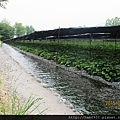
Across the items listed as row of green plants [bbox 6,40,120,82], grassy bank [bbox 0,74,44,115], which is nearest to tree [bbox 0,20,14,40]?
row of green plants [bbox 6,40,120,82]

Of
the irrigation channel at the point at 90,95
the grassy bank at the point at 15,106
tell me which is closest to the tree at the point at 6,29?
the irrigation channel at the point at 90,95

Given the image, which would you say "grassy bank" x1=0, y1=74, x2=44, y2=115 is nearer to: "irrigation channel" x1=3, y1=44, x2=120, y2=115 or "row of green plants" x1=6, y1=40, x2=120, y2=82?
"irrigation channel" x1=3, y1=44, x2=120, y2=115

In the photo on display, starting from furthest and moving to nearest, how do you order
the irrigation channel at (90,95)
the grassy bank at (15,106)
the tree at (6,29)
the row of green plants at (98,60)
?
the tree at (6,29)
the row of green plants at (98,60)
the irrigation channel at (90,95)
the grassy bank at (15,106)

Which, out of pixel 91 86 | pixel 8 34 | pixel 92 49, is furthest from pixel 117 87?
pixel 8 34

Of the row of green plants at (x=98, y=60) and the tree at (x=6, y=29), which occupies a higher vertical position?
the tree at (x=6, y=29)

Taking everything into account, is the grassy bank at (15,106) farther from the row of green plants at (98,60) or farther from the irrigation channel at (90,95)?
the row of green plants at (98,60)

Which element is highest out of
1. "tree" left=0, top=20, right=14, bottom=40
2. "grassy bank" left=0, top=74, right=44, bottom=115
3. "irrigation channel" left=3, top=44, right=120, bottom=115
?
"tree" left=0, top=20, right=14, bottom=40

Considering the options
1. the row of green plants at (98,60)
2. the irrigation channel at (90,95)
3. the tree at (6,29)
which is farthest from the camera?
the tree at (6,29)

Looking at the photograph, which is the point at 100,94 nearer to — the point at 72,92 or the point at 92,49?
the point at 72,92

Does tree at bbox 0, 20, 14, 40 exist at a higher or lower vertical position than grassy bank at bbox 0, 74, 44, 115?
higher

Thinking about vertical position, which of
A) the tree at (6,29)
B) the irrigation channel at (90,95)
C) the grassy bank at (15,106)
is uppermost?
the tree at (6,29)

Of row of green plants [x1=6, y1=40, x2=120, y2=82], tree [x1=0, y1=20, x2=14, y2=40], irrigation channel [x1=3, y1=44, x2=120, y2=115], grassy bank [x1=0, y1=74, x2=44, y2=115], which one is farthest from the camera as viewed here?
tree [x1=0, y1=20, x2=14, y2=40]

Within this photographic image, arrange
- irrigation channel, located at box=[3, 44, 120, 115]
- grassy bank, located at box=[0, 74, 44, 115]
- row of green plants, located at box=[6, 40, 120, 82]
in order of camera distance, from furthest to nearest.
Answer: row of green plants, located at box=[6, 40, 120, 82], irrigation channel, located at box=[3, 44, 120, 115], grassy bank, located at box=[0, 74, 44, 115]

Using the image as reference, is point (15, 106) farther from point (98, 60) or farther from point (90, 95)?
point (98, 60)
